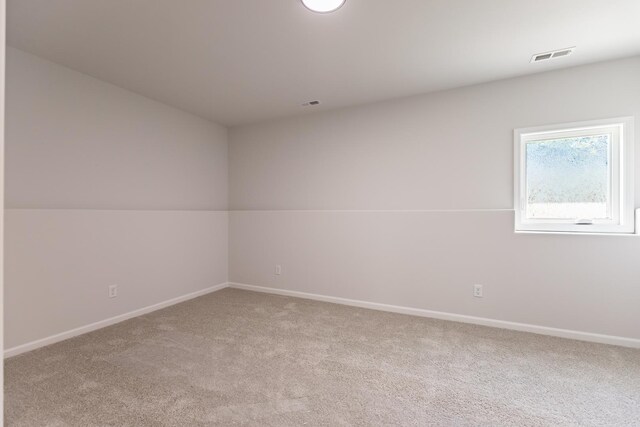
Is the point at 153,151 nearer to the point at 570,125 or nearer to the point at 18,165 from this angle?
the point at 18,165

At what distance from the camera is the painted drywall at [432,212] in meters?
2.81

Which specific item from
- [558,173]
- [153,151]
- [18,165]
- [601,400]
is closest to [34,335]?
[18,165]

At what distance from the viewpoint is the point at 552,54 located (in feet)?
8.73

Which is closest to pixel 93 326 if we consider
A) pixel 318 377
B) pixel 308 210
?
pixel 318 377

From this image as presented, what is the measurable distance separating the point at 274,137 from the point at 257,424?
3.55m

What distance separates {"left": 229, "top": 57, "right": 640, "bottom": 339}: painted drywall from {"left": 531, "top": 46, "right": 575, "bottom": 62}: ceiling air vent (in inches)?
12.8

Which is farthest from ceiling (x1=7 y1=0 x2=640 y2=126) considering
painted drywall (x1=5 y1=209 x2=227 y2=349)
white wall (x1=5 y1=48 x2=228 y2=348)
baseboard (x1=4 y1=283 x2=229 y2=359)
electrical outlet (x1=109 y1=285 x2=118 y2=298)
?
baseboard (x1=4 y1=283 x2=229 y2=359)

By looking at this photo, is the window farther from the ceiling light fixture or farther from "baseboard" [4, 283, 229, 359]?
"baseboard" [4, 283, 229, 359]

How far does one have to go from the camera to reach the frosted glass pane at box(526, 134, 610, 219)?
2893 millimetres

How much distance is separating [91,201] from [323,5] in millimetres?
2751

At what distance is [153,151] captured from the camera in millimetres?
3723

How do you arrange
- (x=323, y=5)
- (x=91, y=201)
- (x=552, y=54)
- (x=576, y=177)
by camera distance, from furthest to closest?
(x=91, y=201) → (x=576, y=177) → (x=552, y=54) → (x=323, y=5)

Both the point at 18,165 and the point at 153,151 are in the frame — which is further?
the point at 153,151

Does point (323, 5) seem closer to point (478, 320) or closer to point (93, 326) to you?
point (478, 320)
